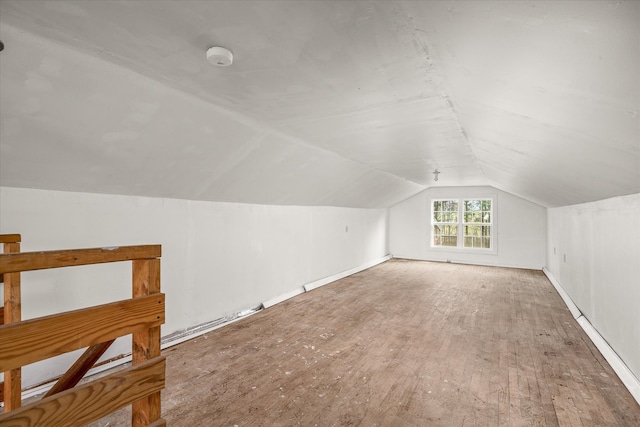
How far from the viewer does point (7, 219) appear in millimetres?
2123

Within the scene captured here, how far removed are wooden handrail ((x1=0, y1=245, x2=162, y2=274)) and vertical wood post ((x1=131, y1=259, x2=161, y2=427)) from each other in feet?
0.17

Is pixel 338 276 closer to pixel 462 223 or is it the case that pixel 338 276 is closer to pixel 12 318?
pixel 462 223

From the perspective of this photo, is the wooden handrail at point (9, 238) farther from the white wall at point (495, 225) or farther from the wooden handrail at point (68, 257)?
the white wall at point (495, 225)

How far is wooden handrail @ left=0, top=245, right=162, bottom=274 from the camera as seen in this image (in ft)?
2.95

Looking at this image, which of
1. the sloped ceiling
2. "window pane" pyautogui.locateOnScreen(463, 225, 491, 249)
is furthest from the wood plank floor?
"window pane" pyautogui.locateOnScreen(463, 225, 491, 249)

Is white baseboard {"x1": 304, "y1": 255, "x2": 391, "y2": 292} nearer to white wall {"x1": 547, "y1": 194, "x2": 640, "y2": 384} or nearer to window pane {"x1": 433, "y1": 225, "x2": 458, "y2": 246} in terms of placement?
window pane {"x1": 433, "y1": 225, "x2": 458, "y2": 246}

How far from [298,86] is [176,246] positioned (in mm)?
2148

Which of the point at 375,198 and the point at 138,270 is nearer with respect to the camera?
the point at 138,270

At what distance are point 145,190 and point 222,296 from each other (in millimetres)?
1532

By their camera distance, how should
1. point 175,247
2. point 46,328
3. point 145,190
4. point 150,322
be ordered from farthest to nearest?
1. point 175,247
2. point 145,190
3. point 150,322
4. point 46,328

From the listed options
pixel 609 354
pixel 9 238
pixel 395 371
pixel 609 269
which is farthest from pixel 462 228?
pixel 9 238

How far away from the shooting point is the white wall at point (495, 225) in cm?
752

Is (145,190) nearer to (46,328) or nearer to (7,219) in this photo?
(7,219)

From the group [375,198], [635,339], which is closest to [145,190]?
[635,339]
